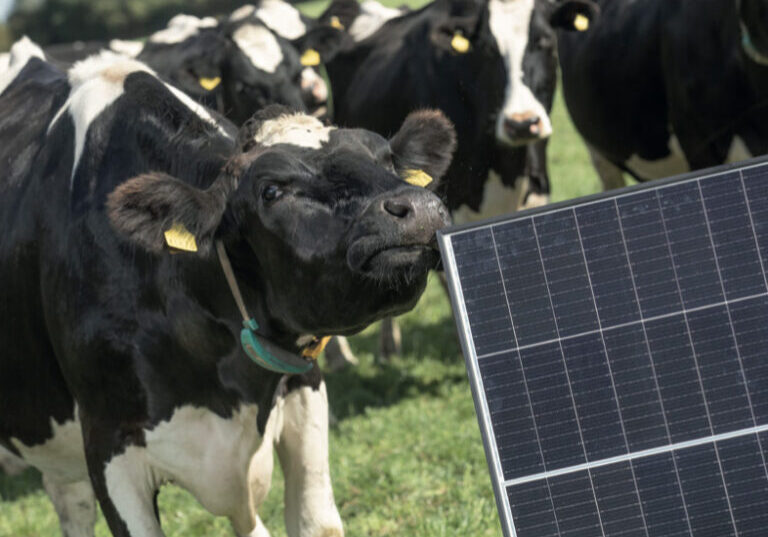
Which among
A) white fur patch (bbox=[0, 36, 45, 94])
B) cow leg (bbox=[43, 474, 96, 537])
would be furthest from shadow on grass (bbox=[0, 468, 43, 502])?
white fur patch (bbox=[0, 36, 45, 94])

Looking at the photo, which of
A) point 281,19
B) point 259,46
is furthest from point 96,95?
point 281,19

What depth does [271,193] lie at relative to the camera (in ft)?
12.1

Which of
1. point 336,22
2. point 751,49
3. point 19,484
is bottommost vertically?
point 19,484

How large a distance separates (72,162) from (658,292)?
2.36 m

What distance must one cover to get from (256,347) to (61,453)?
1.46 metres

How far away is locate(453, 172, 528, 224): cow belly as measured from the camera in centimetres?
813

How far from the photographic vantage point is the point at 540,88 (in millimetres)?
7707

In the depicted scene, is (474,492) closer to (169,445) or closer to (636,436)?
(169,445)

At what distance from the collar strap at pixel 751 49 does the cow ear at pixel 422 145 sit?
3167 mm

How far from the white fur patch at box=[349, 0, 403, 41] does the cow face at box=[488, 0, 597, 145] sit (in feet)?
8.37

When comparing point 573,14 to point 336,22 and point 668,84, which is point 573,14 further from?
point 336,22

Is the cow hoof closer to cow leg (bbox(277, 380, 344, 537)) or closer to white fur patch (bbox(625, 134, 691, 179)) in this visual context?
white fur patch (bbox(625, 134, 691, 179))

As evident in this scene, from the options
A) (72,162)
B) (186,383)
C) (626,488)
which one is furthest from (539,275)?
(72,162)

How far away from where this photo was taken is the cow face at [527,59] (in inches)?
287
